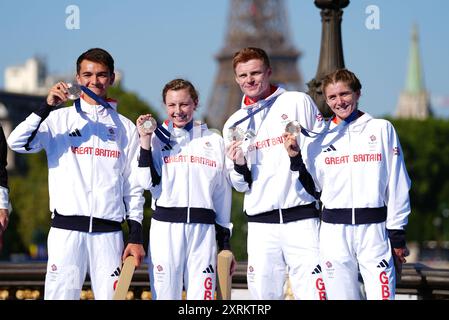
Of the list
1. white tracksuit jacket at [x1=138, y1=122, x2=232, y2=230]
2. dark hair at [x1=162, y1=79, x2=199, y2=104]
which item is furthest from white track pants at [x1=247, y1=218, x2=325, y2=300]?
dark hair at [x1=162, y1=79, x2=199, y2=104]

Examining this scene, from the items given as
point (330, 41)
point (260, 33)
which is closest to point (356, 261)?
point (330, 41)

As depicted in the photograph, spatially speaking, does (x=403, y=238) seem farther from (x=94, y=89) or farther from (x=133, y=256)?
(x=94, y=89)

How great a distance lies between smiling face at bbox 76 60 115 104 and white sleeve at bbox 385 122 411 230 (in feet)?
8.32

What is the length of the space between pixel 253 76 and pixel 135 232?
174 centimetres

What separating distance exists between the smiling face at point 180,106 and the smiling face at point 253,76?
1.55ft

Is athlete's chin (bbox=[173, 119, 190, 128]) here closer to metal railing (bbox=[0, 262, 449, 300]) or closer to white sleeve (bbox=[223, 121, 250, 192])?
white sleeve (bbox=[223, 121, 250, 192])

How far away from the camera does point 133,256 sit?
9.30 m

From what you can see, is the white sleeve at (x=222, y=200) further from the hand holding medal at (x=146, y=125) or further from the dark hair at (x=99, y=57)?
the dark hair at (x=99, y=57)

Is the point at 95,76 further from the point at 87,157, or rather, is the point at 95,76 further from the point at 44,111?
the point at 87,157

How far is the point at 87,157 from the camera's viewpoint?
9.42 metres

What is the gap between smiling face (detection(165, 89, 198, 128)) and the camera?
31.2ft
